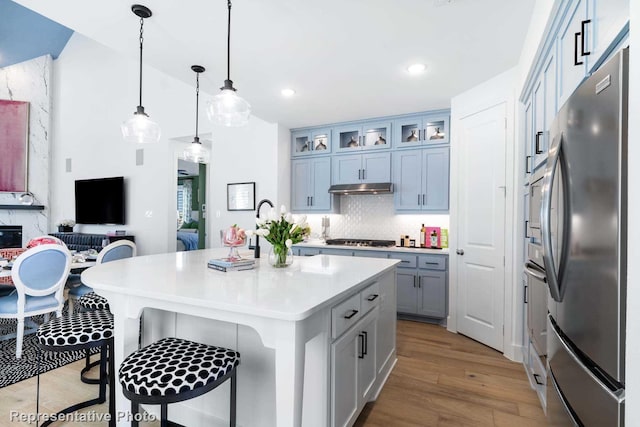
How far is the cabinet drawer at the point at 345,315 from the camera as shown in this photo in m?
1.53

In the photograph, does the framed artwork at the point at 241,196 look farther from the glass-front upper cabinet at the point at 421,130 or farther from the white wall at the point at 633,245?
the white wall at the point at 633,245

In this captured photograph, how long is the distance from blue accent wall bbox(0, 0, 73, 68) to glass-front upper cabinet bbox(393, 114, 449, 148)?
24.9 ft

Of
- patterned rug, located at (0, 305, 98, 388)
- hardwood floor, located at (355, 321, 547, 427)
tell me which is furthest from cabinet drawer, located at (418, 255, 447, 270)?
patterned rug, located at (0, 305, 98, 388)

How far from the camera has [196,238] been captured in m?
7.38

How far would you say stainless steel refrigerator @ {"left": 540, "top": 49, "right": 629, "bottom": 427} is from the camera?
85cm

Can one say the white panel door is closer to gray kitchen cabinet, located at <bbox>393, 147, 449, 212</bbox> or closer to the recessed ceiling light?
gray kitchen cabinet, located at <bbox>393, 147, 449, 212</bbox>

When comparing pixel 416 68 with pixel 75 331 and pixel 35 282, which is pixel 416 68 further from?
pixel 35 282

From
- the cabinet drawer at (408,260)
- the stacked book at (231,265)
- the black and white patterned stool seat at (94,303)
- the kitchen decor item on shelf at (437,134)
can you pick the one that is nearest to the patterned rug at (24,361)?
the black and white patterned stool seat at (94,303)

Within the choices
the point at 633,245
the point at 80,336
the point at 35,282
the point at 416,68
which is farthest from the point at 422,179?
the point at 35,282

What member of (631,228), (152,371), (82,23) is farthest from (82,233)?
(631,228)

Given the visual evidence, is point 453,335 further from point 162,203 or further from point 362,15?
point 162,203

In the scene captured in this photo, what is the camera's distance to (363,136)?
4605 mm

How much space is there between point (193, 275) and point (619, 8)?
2.07 metres

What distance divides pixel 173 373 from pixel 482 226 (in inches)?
119
